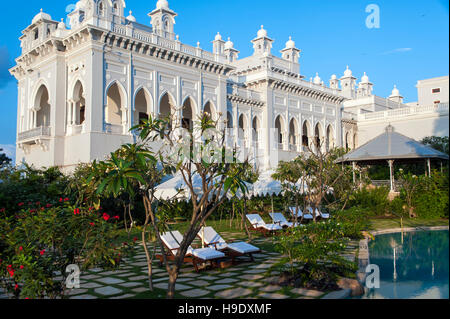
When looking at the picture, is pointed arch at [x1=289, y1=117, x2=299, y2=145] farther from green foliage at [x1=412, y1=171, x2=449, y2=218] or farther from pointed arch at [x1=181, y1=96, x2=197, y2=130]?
green foliage at [x1=412, y1=171, x2=449, y2=218]

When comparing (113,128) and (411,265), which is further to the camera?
(113,128)

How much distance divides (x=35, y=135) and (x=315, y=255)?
1758 centimetres

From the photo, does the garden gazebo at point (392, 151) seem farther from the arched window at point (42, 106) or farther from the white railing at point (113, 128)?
the arched window at point (42, 106)

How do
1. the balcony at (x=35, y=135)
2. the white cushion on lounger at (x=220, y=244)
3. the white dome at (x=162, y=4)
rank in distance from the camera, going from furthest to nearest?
the white dome at (x=162, y=4) → the balcony at (x=35, y=135) → the white cushion on lounger at (x=220, y=244)

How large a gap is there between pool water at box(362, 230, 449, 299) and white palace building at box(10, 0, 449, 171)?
591cm

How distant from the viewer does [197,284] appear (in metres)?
5.62

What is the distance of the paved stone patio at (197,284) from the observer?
16.4 feet

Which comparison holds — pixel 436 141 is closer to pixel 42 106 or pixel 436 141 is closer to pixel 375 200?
pixel 375 200

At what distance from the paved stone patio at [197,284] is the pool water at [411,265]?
33.6 inches

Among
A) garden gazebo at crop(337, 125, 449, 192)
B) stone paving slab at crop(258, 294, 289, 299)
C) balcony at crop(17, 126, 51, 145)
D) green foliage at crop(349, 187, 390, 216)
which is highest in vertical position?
balcony at crop(17, 126, 51, 145)

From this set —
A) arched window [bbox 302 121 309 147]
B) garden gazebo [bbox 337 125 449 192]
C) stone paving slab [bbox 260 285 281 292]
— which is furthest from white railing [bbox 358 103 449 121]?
stone paving slab [bbox 260 285 281 292]

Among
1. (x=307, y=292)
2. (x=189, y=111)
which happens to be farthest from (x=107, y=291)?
(x=189, y=111)

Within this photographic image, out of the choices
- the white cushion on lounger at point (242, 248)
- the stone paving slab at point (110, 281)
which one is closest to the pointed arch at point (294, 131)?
the white cushion on lounger at point (242, 248)

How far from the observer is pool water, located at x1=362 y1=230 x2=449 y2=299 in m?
4.81
